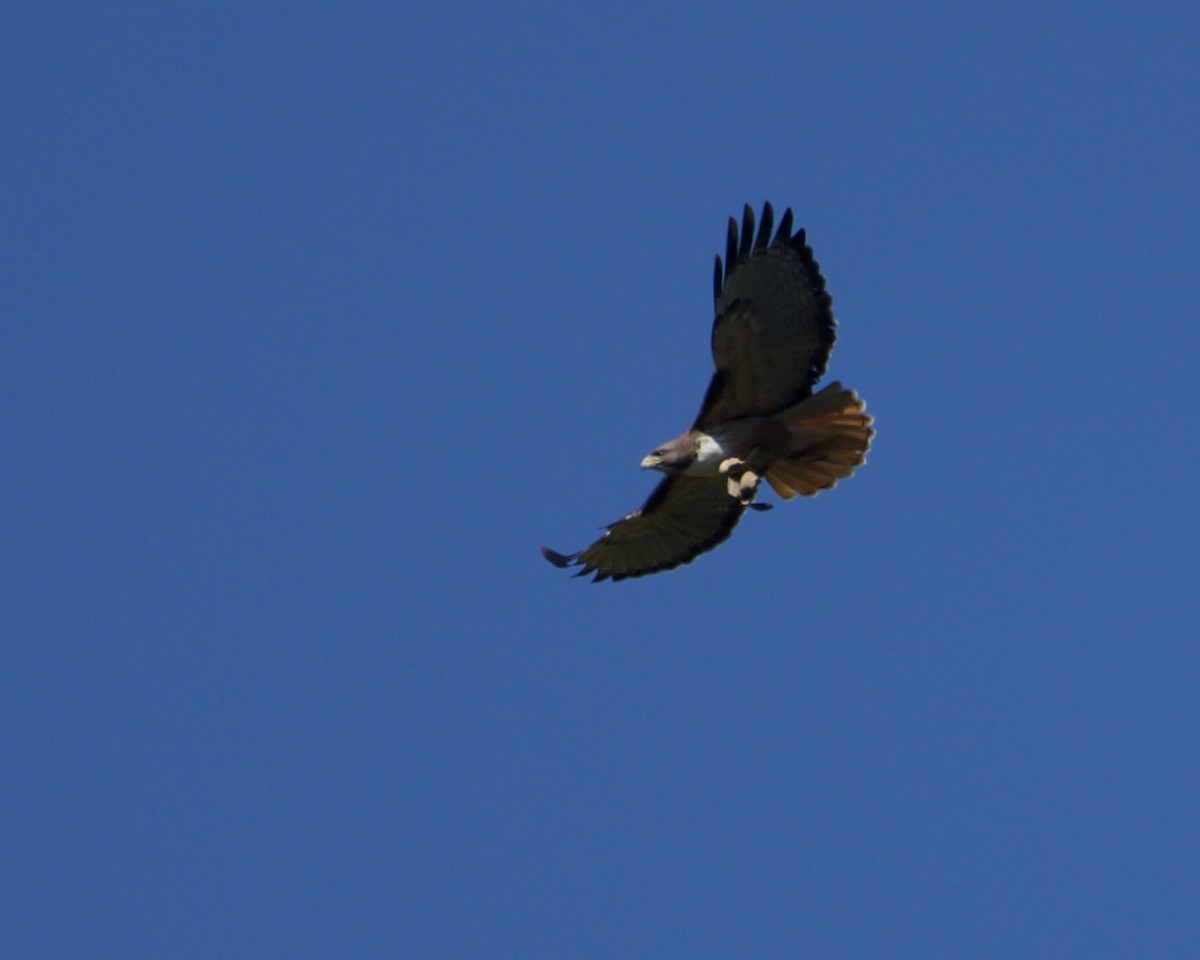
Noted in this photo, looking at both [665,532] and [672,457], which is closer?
[672,457]

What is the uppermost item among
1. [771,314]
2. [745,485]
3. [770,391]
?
[771,314]

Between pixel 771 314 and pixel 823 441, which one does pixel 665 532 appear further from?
pixel 771 314

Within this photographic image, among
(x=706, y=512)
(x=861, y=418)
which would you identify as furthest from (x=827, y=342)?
(x=706, y=512)

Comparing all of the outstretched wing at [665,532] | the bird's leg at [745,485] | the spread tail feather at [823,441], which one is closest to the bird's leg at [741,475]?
the bird's leg at [745,485]

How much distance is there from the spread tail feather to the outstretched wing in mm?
793

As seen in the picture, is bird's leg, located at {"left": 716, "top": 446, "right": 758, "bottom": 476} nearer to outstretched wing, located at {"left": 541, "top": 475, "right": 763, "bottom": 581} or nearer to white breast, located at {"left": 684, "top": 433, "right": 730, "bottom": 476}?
white breast, located at {"left": 684, "top": 433, "right": 730, "bottom": 476}

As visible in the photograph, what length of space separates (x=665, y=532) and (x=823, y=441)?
1.87 m

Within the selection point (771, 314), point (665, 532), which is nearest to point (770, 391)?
point (771, 314)

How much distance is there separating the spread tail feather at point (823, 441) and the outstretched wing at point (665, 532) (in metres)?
0.79

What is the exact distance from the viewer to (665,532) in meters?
15.0

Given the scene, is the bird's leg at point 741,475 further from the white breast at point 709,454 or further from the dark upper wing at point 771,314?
the dark upper wing at point 771,314

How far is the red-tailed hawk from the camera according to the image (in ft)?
43.2

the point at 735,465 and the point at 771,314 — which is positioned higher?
the point at 771,314

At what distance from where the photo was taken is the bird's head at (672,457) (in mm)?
13547
